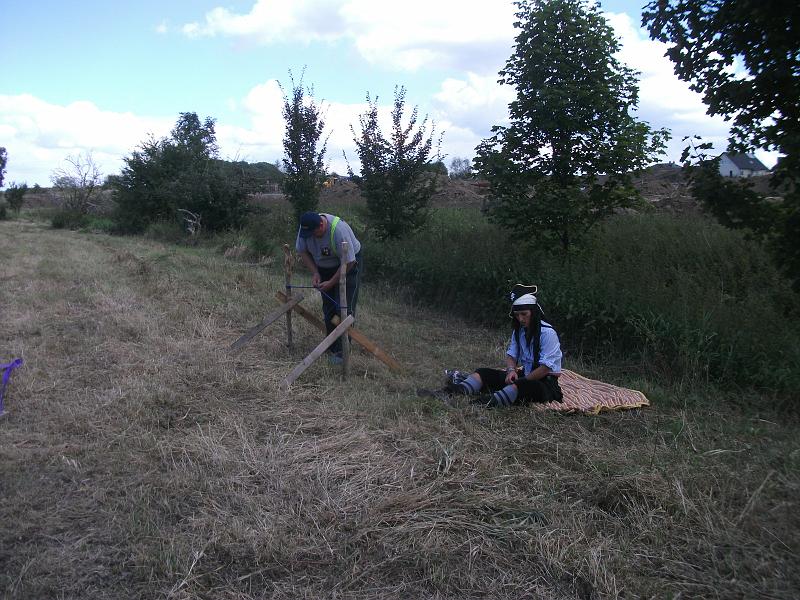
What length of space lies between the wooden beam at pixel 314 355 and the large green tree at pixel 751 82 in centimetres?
354

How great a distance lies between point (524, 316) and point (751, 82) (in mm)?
2621

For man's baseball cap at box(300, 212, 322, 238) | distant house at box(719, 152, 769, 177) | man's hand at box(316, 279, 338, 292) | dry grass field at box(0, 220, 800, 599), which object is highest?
distant house at box(719, 152, 769, 177)

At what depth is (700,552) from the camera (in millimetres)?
3303

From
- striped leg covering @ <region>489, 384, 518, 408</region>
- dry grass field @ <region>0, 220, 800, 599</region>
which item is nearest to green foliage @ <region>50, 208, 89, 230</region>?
dry grass field @ <region>0, 220, 800, 599</region>

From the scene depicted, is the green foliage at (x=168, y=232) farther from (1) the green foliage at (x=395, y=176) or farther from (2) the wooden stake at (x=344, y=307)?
(2) the wooden stake at (x=344, y=307)

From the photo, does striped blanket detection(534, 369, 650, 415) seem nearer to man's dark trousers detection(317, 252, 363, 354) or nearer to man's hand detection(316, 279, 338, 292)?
man's dark trousers detection(317, 252, 363, 354)

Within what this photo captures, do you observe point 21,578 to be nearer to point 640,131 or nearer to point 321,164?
point 640,131

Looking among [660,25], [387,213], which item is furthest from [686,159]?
[387,213]

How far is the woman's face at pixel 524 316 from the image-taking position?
568 centimetres

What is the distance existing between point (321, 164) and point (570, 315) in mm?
10437

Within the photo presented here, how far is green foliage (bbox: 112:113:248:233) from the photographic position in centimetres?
2148

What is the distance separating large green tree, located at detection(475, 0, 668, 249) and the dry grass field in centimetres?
306

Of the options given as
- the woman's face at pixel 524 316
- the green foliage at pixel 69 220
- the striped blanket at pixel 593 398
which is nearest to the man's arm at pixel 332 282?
the woman's face at pixel 524 316

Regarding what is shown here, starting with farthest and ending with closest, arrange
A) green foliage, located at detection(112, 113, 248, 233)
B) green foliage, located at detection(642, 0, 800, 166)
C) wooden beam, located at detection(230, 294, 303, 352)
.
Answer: green foliage, located at detection(112, 113, 248, 233)
wooden beam, located at detection(230, 294, 303, 352)
green foliage, located at detection(642, 0, 800, 166)
